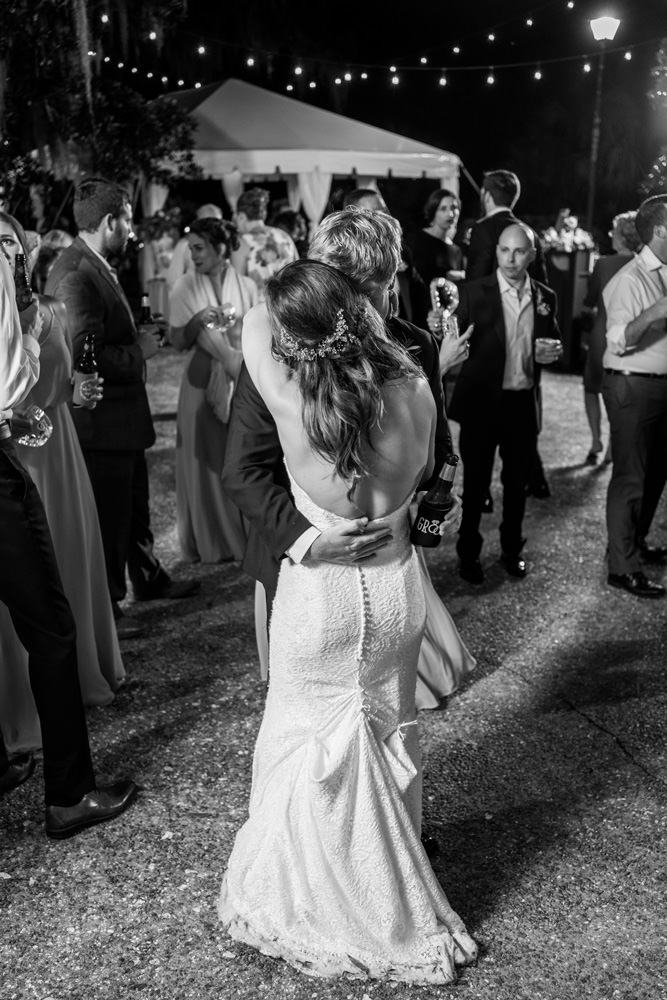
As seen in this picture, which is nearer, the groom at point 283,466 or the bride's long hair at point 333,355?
the bride's long hair at point 333,355

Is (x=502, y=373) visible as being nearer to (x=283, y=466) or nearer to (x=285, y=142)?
(x=283, y=466)

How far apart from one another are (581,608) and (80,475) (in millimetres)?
2726

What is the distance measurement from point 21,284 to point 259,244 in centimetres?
438

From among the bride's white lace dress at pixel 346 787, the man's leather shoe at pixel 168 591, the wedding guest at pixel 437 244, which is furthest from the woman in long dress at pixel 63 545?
the wedding guest at pixel 437 244

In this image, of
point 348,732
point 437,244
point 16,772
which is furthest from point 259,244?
point 348,732

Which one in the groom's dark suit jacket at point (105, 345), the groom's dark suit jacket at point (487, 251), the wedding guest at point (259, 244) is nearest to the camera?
the groom's dark suit jacket at point (105, 345)

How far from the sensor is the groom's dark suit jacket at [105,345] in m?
4.28

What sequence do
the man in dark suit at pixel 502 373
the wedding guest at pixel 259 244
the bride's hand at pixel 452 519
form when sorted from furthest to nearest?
the wedding guest at pixel 259 244 → the man in dark suit at pixel 502 373 → the bride's hand at pixel 452 519

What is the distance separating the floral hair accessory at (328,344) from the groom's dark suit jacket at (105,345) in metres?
2.26

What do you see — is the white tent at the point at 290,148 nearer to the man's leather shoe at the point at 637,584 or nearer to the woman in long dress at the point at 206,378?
the woman in long dress at the point at 206,378

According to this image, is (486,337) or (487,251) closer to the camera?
(486,337)

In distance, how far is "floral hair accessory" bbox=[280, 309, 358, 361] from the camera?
2229mm

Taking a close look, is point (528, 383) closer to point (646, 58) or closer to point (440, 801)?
point (440, 801)

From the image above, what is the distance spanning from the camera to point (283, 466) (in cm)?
280
